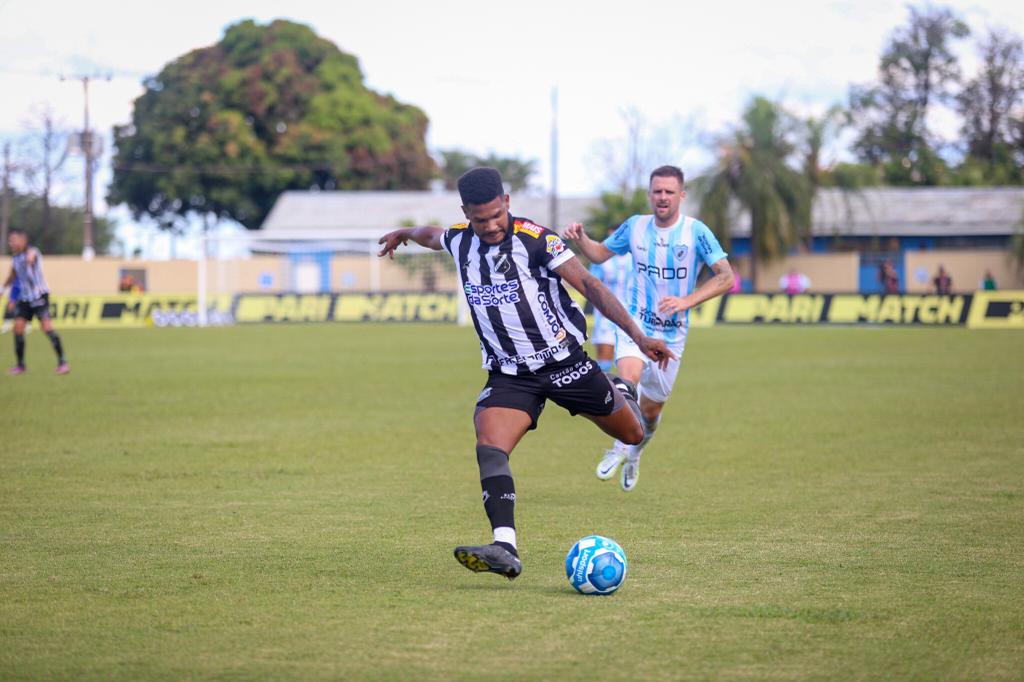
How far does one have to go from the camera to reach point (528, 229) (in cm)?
714

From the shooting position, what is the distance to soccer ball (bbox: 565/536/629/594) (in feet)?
21.1

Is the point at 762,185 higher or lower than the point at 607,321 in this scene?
higher

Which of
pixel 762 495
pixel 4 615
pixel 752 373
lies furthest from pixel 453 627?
pixel 752 373

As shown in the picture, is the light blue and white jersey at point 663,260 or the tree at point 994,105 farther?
the tree at point 994,105

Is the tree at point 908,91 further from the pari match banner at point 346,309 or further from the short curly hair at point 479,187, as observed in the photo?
the short curly hair at point 479,187

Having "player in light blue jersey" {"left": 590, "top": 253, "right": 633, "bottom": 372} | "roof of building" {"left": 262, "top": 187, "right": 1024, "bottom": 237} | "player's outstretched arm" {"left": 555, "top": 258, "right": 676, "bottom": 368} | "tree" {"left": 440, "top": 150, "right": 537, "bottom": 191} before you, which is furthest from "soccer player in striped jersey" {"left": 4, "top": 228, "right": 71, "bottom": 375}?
"tree" {"left": 440, "top": 150, "right": 537, "bottom": 191}

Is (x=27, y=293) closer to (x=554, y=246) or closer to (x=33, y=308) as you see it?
(x=33, y=308)

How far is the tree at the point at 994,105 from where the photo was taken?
77.6m

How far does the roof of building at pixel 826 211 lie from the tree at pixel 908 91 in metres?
13.3

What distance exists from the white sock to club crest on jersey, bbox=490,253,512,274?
1.37m

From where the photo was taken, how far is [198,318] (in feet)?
151

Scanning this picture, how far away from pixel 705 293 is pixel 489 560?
368 cm

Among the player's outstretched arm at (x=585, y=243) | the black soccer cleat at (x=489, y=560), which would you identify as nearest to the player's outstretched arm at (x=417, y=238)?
the player's outstretched arm at (x=585, y=243)

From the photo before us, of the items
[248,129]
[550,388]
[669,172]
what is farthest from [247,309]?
[550,388]
